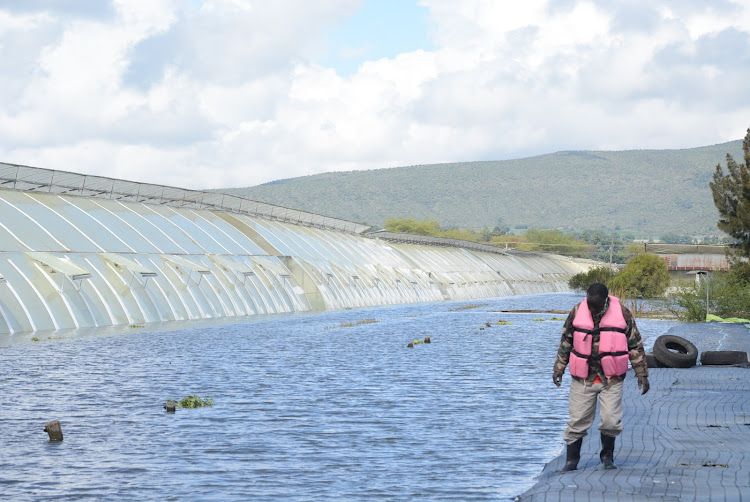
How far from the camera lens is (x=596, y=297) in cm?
1160

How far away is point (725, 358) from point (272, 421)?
46.0 ft

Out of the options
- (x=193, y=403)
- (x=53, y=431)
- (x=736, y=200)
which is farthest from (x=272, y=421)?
(x=736, y=200)

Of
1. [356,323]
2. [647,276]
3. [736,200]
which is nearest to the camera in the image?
[356,323]

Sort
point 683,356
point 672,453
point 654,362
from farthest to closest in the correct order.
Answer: point 654,362 → point 683,356 → point 672,453

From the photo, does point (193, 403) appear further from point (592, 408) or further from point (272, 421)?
point (592, 408)

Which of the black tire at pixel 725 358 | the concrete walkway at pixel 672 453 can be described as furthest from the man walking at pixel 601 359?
the black tire at pixel 725 358

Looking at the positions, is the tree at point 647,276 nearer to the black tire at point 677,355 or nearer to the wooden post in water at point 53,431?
the black tire at point 677,355

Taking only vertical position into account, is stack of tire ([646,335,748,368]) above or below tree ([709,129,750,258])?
below

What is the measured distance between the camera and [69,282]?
36.6m

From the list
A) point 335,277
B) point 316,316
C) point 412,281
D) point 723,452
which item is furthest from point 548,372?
point 412,281

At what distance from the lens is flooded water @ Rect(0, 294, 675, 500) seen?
12016 millimetres

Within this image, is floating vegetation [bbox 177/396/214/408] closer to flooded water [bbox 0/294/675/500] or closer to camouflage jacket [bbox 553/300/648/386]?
flooded water [bbox 0/294/675/500]

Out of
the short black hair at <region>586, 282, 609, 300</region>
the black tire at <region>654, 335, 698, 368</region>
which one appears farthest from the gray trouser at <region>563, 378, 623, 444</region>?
the black tire at <region>654, 335, 698, 368</region>

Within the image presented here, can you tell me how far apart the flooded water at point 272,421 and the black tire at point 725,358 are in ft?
14.2
